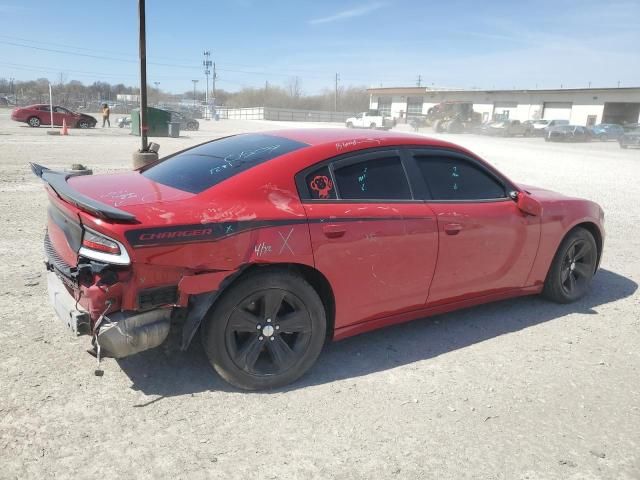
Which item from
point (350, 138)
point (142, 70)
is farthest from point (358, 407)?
point (142, 70)

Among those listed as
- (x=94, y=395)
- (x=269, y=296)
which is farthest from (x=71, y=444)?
(x=269, y=296)

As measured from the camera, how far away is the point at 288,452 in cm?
265

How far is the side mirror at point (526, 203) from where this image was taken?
168 inches

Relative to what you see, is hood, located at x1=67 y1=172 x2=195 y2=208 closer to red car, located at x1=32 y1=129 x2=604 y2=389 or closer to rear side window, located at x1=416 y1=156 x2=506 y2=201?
red car, located at x1=32 y1=129 x2=604 y2=389

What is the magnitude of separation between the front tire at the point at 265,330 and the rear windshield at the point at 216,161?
0.70 metres

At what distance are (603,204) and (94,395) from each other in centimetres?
1076

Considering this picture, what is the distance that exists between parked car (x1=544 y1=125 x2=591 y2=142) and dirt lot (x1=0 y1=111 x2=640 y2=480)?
38.4 m

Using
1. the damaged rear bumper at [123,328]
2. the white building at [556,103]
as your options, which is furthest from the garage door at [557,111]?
the damaged rear bumper at [123,328]

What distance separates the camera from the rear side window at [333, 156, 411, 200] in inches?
135

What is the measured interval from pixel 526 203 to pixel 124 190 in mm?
3107

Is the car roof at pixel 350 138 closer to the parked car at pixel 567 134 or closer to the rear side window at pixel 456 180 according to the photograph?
the rear side window at pixel 456 180

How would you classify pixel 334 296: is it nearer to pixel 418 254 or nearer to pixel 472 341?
pixel 418 254

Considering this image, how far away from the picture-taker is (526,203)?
4.27 m

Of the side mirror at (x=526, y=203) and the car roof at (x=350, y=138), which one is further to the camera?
the side mirror at (x=526, y=203)
